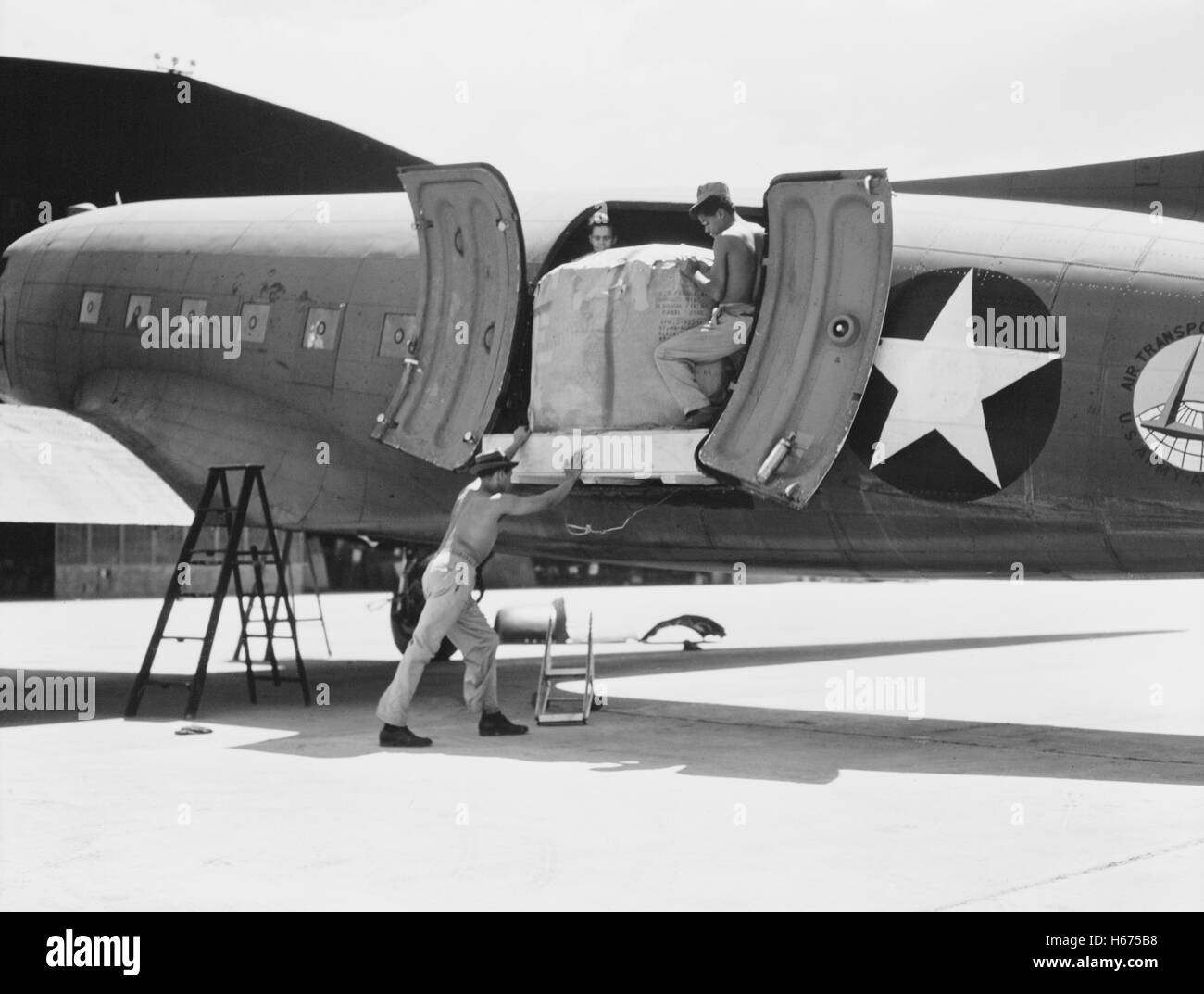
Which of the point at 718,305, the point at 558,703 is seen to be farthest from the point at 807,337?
the point at 558,703

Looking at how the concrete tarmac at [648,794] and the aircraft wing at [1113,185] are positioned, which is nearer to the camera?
the concrete tarmac at [648,794]

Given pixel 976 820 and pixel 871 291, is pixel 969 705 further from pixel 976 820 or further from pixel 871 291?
pixel 976 820

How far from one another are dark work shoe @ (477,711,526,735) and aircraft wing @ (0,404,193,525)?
13.9 ft

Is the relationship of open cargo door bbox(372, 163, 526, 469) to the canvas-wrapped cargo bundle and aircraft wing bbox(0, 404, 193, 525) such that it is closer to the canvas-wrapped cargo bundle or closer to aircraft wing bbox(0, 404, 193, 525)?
the canvas-wrapped cargo bundle

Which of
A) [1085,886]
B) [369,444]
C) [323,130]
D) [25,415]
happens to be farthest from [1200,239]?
[323,130]

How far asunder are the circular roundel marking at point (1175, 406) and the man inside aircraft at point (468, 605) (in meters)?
4.80

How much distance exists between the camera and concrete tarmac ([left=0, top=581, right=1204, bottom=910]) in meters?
7.22

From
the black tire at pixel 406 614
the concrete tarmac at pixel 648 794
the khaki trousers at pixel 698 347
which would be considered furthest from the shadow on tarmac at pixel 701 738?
the khaki trousers at pixel 698 347

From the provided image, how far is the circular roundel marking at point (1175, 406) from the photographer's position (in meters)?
11.2

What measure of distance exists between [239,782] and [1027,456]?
6636mm

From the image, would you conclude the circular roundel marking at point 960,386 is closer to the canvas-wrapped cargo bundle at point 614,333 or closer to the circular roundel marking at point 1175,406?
the circular roundel marking at point 1175,406

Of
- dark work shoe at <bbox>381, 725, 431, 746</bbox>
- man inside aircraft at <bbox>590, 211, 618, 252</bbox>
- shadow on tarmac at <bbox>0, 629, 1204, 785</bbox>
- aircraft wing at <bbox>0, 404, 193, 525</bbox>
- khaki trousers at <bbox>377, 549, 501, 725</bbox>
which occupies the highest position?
man inside aircraft at <bbox>590, 211, 618, 252</bbox>

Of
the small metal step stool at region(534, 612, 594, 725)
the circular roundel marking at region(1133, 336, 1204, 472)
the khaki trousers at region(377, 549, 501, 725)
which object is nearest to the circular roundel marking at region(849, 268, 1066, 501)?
the circular roundel marking at region(1133, 336, 1204, 472)
